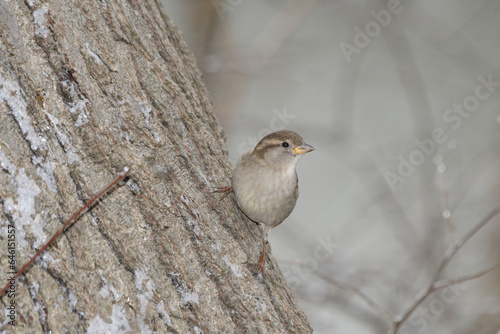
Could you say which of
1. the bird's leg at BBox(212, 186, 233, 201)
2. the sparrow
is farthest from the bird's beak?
the bird's leg at BBox(212, 186, 233, 201)

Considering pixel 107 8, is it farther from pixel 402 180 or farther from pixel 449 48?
pixel 449 48

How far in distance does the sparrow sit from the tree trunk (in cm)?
27

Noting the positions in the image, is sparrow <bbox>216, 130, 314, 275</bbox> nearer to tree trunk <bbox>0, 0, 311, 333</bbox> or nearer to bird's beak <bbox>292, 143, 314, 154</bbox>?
bird's beak <bbox>292, 143, 314, 154</bbox>

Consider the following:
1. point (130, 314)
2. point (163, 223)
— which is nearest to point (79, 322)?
point (130, 314)

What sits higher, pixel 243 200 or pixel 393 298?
pixel 243 200

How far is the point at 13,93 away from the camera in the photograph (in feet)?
5.70

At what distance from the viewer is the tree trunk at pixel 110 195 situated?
5.28 ft

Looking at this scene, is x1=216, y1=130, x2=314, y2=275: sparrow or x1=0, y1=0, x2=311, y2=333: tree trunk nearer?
x1=0, y1=0, x2=311, y2=333: tree trunk

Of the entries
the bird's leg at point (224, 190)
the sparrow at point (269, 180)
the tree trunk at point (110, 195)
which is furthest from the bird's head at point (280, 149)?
the tree trunk at point (110, 195)

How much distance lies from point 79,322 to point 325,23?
6.02 meters

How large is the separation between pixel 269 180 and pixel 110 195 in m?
1.14

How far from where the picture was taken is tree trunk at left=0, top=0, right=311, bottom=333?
1.61m

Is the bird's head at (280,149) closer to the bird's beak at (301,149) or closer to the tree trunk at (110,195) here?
the bird's beak at (301,149)

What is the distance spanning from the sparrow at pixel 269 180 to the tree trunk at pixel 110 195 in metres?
0.27
